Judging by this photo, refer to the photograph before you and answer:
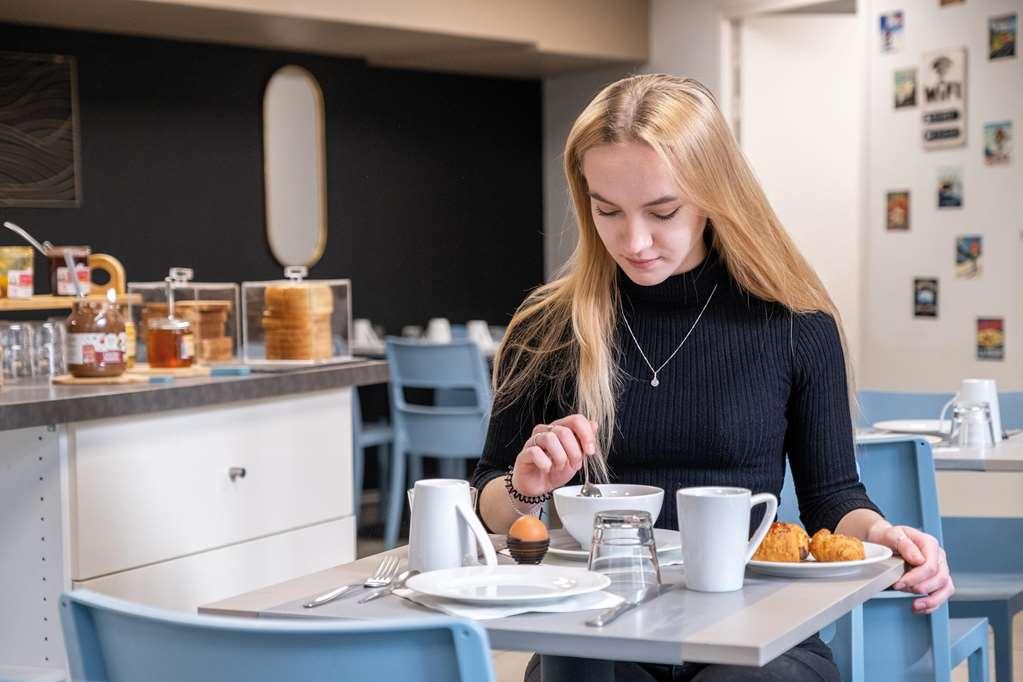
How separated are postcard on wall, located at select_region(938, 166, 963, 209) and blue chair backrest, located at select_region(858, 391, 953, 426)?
7.27 ft

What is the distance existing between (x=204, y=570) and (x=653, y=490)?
152 centimetres

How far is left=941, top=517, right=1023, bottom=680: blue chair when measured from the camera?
105 inches

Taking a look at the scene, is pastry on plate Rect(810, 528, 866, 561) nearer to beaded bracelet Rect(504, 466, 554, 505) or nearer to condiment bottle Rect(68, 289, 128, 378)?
beaded bracelet Rect(504, 466, 554, 505)

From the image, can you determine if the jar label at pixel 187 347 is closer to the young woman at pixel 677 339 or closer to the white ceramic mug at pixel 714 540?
the young woman at pixel 677 339

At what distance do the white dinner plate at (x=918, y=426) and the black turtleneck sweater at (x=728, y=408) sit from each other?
1.30m

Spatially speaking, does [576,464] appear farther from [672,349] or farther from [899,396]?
[899,396]

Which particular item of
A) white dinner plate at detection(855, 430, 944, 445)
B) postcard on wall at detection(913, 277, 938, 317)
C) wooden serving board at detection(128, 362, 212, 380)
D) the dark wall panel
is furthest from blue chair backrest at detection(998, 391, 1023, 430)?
the dark wall panel

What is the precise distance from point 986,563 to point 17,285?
2.17 metres

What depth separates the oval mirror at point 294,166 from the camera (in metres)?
6.36

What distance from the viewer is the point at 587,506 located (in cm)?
155

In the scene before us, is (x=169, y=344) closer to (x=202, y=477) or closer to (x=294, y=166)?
(x=202, y=477)

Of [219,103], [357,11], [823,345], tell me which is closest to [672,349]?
[823,345]

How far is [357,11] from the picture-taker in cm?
565

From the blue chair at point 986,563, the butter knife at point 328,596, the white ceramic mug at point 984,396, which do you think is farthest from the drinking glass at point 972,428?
the butter knife at point 328,596
